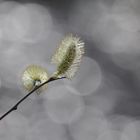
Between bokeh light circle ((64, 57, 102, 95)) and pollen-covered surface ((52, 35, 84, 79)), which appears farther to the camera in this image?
bokeh light circle ((64, 57, 102, 95))

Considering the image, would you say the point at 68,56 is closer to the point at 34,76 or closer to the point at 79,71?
the point at 34,76

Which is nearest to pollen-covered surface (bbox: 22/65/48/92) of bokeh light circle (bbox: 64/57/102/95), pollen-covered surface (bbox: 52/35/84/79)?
pollen-covered surface (bbox: 52/35/84/79)

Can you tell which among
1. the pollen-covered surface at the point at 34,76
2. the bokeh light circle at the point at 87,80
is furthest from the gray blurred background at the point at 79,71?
the pollen-covered surface at the point at 34,76

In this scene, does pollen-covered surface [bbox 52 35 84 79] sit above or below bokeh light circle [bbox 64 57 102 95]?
below

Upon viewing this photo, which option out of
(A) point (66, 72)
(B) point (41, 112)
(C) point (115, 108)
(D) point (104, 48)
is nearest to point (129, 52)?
(D) point (104, 48)

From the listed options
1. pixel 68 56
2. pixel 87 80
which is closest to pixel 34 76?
pixel 68 56

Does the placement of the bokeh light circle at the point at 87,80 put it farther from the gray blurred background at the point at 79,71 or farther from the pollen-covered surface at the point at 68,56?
the pollen-covered surface at the point at 68,56

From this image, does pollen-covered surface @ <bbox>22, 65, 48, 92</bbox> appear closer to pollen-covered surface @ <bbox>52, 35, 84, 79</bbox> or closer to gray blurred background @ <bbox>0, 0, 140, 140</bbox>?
pollen-covered surface @ <bbox>52, 35, 84, 79</bbox>
